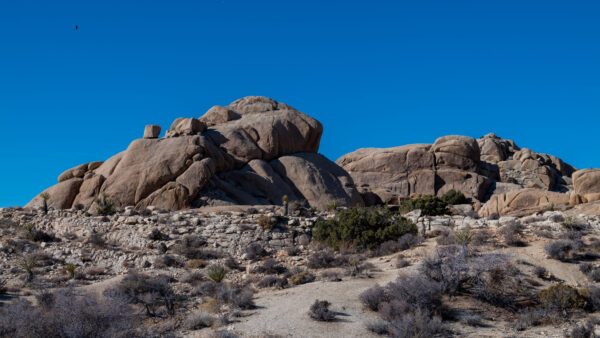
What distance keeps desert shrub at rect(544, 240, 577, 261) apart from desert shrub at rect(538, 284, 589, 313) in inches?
130

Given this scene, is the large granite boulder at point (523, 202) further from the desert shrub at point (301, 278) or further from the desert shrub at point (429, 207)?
the desert shrub at point (301, 278)

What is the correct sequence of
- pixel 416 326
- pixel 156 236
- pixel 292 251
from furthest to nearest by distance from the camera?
1. pixel 156 236
2. pixel 292 251
3. pixel 416 326

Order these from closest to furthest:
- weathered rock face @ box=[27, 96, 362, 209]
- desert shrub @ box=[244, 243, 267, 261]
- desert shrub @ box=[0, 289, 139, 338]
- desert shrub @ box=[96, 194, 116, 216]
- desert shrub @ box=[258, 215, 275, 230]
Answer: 1. desert shrub @ box=[0, 289, 139, 338]
2. desert shrub @ box=[244, 243, 267, 261]
3. desert shrub @ box=[258, 215, 275, 230]
4. desert shrub @ box=[96, 194, 116, 216]
5. weathered rock face @ box=[27, 96, 362, 209]

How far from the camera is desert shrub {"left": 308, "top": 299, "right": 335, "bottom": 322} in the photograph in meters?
16.8

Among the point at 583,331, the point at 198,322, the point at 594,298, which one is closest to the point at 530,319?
the point at 583,331

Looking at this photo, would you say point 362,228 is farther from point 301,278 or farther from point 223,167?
point 223,167

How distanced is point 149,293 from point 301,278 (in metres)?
5.99

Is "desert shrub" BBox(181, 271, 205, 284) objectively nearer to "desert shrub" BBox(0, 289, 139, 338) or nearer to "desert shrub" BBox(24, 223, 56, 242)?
"desert shrub" BBox(0, 289, 139, 338)

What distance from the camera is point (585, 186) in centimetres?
2998

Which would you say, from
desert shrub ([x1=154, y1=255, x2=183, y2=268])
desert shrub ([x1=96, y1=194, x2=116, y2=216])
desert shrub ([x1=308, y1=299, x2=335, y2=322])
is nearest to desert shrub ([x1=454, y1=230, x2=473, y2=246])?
desert shrub ([x1=308, y1=299, x2=335, y2=322])

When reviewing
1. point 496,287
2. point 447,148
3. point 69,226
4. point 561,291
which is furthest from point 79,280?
point 447,148

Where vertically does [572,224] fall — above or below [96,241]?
above

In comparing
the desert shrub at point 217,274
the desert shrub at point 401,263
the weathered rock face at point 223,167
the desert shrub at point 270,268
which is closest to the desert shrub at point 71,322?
the desert shrub at point 217,274

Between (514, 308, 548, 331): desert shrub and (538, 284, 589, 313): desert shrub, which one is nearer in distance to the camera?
(514, 308, 548, 331): desert shrub
